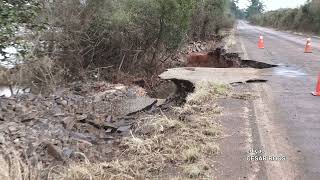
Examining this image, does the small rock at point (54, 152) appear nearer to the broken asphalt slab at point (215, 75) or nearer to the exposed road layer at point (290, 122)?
the exposed road layer at point (290, 122)

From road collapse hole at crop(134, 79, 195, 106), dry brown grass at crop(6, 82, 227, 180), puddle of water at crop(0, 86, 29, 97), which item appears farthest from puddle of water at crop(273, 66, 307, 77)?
puddle of water at crop(0, 86, 29, 97)

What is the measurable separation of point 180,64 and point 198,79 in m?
6.23

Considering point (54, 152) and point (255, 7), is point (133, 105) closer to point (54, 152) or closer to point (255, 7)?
point (54, 152)

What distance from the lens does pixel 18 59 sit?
405 inches

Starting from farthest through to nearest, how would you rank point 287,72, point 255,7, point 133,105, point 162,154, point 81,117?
point 255,7 < point 287,72 < point 133,105 < point 81,117 < point 162,154

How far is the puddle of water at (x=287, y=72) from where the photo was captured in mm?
11592

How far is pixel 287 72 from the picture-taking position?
1198 centimetres

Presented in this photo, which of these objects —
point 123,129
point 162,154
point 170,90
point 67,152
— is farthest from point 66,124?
point 170,90

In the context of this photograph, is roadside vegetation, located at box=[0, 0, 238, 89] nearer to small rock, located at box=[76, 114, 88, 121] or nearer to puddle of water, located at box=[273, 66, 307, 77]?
small rock, located at box=[76, 114, 88, 121]

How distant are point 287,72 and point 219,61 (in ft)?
21.5

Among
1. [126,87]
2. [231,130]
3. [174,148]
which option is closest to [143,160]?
[174,148]

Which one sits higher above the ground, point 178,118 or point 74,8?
point 74,8

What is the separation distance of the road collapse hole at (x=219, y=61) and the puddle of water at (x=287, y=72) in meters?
0.75

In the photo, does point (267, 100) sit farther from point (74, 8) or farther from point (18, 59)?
point (74, 8)
